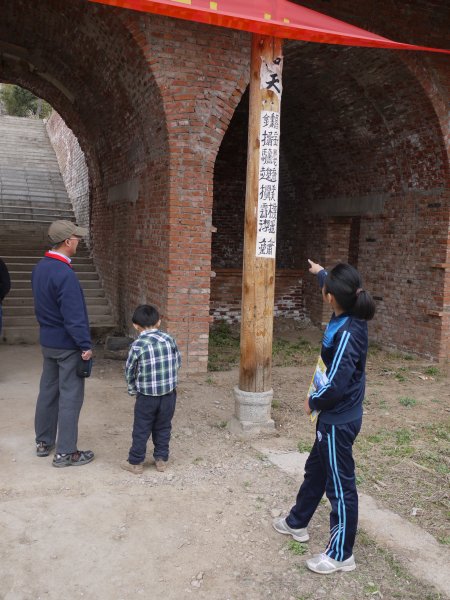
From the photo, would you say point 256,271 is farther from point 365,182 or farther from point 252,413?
point 365,182

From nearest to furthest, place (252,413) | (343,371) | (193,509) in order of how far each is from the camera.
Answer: (343,371) → (193,509) → (252,413)

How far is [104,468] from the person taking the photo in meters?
4.22

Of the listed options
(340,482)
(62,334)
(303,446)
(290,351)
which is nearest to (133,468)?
(62,334)

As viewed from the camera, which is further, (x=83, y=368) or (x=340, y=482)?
(x=83, y=368)

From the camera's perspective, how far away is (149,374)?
12.9 feet

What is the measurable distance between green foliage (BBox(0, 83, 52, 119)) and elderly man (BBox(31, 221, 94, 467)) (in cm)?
2446

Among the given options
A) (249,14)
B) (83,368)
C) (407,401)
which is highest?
(249,14)

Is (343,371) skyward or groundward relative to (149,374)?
skyward

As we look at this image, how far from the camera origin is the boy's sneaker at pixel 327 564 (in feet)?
9.94

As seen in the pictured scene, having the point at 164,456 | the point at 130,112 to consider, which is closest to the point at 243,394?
the point at 164,456

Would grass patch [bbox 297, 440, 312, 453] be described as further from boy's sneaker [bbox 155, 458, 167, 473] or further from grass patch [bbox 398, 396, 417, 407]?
grass patch [bbox 398, 396, 417, 407]

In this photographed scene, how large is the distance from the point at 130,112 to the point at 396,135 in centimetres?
437

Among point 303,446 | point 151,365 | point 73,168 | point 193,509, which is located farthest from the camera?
point 73,168

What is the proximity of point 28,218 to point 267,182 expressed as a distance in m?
10.9
